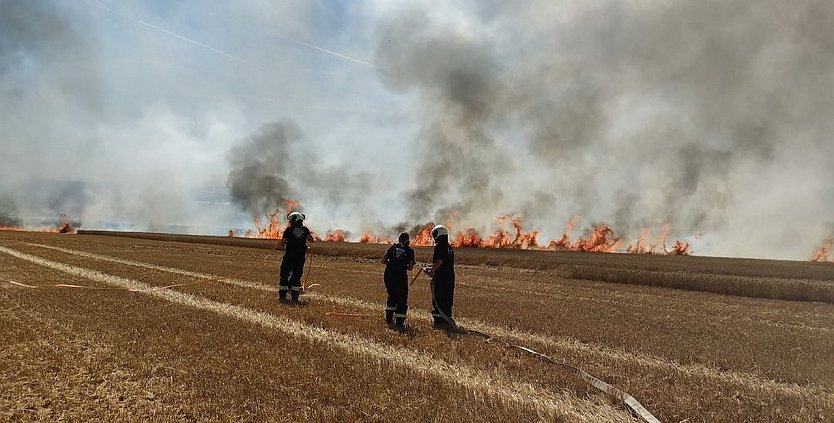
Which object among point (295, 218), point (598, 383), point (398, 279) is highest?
point (295, 218)

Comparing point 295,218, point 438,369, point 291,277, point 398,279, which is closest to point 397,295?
point 398,279

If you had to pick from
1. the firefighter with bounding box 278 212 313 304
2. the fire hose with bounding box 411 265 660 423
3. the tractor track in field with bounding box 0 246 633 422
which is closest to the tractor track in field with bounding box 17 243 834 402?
the fire hose with bounding box 411 265 660 423

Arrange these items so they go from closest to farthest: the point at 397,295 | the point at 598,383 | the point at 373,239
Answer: the point at 598,383
the point at 397,295
the point at 373,239

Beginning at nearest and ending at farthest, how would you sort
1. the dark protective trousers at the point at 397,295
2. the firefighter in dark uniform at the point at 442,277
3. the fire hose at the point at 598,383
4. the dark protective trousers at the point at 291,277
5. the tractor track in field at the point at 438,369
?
the fire hose at the point at 598,383 → the tractor track in field at the point at 438,369 → the dark protective trousers at the point at 397,295 → the firefighter in dark uniform at the point at 442,277 → the dark protective trousers at the point at 291,277

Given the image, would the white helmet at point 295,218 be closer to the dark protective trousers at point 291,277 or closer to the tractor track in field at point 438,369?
the dark protective trousers at point 291,277

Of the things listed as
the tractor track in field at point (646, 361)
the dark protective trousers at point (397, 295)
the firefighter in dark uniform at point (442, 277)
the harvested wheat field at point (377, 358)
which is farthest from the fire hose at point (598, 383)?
the dark protective trousers at point (397, 295)

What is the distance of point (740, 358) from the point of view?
33.9 feet

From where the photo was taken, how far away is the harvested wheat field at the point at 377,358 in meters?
6.83

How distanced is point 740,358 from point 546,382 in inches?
199

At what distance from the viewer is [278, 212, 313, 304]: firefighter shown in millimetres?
15828

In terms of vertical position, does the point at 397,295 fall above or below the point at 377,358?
above

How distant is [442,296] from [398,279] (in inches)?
51.2

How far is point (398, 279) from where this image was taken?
1284 cm

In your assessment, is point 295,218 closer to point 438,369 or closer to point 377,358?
point 377,358
